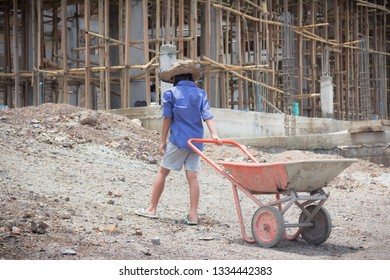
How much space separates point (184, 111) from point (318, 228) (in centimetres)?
176

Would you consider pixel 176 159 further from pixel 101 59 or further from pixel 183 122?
pixel 101 59

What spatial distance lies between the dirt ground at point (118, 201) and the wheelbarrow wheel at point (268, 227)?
93 mm

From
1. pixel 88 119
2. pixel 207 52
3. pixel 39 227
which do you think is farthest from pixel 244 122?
pixel 39 227

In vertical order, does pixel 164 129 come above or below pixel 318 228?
above

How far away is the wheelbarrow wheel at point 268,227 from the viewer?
22.1 feet

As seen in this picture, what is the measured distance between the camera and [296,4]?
25.7 meters

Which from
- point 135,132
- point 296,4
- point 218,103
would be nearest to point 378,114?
point 296,4

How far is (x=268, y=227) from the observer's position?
6.88 meters

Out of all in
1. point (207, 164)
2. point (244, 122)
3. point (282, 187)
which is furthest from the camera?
point (244, 122)

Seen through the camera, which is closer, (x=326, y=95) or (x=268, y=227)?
(x=268, y=227)

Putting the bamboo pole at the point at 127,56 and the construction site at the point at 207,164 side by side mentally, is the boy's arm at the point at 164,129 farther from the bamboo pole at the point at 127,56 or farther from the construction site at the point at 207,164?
the bamboo pole at the point at 127,56

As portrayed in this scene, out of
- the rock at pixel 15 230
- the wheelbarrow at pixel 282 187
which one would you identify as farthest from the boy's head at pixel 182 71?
the rock at pixel 15 230

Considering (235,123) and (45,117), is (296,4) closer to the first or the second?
(235,123)

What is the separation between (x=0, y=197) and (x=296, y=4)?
19.8 metres
